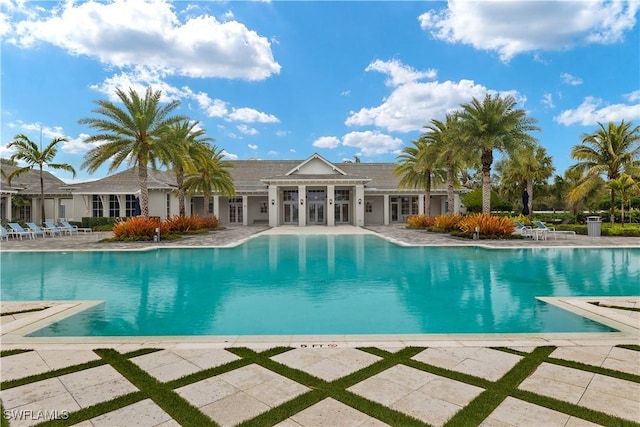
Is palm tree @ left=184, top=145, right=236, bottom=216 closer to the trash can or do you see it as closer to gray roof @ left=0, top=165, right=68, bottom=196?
gray roof @ left=0, top=165, right=68, bottom=196

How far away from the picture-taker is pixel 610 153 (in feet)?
88.8

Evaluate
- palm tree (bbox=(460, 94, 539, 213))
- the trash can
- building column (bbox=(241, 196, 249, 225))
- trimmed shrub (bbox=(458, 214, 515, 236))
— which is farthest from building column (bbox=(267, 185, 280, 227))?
the trash can

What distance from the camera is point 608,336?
18.3ft

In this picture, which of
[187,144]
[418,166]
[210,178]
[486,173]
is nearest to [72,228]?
[210,178]

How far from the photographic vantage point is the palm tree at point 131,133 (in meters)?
20.9

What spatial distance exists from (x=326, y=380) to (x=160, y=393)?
171 cm

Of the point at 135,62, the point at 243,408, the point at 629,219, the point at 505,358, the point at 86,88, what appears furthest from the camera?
the point at 629,219

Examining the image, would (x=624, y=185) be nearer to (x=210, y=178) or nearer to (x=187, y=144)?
(x=187, y=144)

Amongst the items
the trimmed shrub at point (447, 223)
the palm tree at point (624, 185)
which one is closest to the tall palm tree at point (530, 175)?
the palm tree at point (624, 185)

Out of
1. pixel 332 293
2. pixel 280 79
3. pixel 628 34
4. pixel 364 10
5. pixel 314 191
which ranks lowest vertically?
pixel 332 293

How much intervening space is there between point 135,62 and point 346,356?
1808cm

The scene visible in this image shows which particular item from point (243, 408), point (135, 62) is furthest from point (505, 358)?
point (135, 62)

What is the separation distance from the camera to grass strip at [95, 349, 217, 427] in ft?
10.7

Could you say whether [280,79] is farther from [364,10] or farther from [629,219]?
[629,219]
